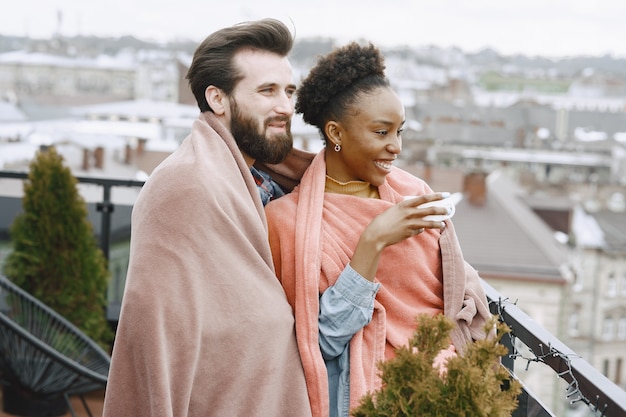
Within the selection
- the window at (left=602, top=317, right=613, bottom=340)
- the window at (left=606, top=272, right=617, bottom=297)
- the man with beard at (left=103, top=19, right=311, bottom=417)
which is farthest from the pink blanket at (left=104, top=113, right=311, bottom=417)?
the window at (left=602, top=317, right=613, bottom=340)

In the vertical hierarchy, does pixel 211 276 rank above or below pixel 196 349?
above

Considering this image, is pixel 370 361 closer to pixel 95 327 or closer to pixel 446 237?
pixel 446 237

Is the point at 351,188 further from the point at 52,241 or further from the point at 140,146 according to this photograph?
the point at 140,146

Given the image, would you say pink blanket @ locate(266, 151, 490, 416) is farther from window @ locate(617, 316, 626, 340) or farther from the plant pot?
window @ locate(617, 316, 626, 340)

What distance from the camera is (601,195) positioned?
5175 cm

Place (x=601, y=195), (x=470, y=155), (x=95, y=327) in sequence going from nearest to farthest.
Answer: (x=95, y=327)
(x=601, y=195)
(x=470, y=155)

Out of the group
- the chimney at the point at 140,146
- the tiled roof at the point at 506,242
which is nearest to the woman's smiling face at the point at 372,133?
the tiled roof at the point at 506,242

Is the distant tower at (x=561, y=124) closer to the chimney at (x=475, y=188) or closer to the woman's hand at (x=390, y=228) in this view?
the chimney at (x=475, y=188)

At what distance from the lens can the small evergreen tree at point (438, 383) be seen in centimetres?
153

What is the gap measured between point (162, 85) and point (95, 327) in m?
92.2

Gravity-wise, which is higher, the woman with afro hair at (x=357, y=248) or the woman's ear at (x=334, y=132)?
the woman's ear at (x=334, y=132)

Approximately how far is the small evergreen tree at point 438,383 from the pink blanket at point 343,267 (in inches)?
17.6

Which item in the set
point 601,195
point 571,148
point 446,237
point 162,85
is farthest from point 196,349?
point 162,85

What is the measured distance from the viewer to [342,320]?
82.4 inches
